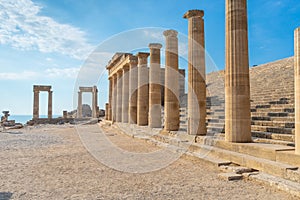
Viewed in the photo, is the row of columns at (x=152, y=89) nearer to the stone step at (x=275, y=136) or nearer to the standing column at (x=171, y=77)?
the standing column at (x=171, y=77)

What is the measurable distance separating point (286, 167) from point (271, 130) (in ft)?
11.8

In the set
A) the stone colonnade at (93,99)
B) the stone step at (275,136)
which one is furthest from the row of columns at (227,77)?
the stone colonnade at (93,99)

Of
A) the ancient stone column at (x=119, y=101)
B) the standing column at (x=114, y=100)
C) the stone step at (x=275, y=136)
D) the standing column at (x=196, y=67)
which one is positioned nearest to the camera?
the stone step at (x=275, y=136)

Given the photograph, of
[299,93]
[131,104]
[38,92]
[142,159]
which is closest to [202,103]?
[142,159]

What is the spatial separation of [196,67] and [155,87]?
263 inches

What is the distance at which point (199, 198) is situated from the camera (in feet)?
18.1

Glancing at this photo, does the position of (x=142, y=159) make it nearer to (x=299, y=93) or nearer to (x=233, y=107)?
(x=233, y=107)

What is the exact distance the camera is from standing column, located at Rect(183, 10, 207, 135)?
12.1 meters

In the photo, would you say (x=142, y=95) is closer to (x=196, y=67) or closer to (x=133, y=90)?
(x=133, y=90)

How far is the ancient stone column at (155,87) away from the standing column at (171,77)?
9.78 feet

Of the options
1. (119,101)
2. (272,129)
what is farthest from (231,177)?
(119,101)

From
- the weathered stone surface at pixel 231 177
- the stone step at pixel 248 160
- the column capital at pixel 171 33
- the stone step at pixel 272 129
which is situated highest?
the column capital at pixel 171 33

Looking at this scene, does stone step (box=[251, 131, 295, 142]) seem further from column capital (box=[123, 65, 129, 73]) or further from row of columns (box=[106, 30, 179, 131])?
column capital (box=[123, 65, 129, 73])

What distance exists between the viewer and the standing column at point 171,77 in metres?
15.1
